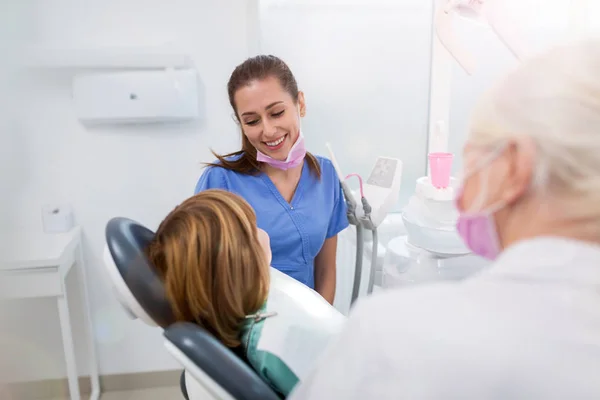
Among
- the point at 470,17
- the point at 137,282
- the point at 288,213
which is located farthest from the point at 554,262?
the point at 470,17

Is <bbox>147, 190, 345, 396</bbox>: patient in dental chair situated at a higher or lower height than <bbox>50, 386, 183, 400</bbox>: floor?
higher

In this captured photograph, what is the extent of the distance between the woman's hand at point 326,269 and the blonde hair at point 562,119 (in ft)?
3.22

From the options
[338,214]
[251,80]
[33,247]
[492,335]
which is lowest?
[33,247]

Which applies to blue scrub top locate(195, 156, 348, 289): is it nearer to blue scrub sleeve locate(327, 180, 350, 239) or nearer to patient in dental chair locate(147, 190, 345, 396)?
blue scrub sleeve locate(327, 180, 350, 239)

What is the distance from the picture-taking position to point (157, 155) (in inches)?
73.0

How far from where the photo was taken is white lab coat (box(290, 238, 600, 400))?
0.42 metres

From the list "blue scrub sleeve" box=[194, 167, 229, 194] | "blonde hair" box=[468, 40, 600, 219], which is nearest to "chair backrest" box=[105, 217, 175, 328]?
"blue scrub sleeve" box=[194, 167, 229, 194]

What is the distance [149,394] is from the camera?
203 centimetres

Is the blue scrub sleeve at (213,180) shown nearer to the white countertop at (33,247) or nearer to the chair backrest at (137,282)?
the chair backrest at (137,282)

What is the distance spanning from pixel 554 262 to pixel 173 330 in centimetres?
51

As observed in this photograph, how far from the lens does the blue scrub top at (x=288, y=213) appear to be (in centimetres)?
129

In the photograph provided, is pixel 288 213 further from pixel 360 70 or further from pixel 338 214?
pixel 360 70

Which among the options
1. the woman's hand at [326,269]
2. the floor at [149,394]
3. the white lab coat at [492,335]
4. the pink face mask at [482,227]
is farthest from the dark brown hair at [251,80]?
the floor at [149,394]

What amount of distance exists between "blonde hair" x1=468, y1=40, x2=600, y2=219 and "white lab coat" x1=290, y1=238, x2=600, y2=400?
0.20ft
